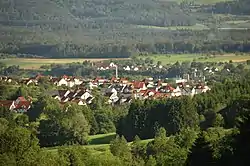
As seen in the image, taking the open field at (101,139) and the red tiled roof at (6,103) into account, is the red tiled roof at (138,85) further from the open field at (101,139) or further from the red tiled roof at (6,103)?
the open field at (101,139)

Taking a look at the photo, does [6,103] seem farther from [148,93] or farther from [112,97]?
[148,93]

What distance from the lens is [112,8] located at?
10200 cm

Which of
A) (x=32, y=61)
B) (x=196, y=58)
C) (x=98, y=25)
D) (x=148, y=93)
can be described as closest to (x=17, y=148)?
(x=148, y=93)

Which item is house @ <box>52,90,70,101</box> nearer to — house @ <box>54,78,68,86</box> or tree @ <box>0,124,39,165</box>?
house @ <box>54,78,68,86</box>

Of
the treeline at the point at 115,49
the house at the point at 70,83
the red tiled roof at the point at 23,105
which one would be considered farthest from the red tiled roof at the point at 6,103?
the treeline at the point at 115,49

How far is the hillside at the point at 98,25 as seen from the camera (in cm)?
7375


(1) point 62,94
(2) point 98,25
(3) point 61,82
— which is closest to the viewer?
(1) point 62,94

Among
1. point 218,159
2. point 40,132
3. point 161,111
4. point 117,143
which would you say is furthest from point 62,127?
point 218,159

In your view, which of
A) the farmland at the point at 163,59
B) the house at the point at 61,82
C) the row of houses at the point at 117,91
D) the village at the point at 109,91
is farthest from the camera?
the farmland at the point at 163,59

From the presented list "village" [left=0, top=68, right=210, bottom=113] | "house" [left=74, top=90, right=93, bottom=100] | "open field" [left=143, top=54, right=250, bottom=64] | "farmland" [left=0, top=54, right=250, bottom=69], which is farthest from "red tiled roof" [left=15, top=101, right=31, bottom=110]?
"farmland" [left=0, top=54, right=250, bottom=69]

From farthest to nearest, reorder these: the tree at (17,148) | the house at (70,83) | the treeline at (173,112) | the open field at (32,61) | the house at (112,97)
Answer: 1. the open field at (32,61)
2. the house at (70,83)
3. the house at (112,97)
4. the treeline at (173,112)
5. the tree at (17,148)

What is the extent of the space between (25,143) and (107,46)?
2267 inches

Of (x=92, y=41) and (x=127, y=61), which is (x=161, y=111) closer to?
(x=127, y=61)

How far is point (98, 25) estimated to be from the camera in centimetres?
9331
